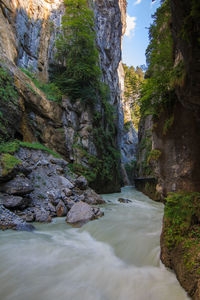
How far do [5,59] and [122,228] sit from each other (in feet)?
36.6

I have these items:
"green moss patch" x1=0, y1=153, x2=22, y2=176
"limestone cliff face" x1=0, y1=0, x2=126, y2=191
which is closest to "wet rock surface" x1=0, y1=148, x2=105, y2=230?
"green moss patch" x1=0, y1=153, x2=22, y2=176

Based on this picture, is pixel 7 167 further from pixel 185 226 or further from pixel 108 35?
pixel 108 35

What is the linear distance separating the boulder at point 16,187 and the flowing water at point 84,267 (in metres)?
1.62

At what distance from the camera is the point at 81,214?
5844 millimetres

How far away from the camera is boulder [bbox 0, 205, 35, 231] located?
4.40 m

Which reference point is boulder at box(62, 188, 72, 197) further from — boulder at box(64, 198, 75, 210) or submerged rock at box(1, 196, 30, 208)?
submerged rock at box(1, 196, 30, 208)

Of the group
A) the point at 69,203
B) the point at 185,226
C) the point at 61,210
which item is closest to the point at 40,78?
the point at 69,203

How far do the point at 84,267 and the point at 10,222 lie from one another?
9.19ft

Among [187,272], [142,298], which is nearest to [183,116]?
[187,272]

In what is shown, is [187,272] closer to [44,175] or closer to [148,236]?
[148,236]

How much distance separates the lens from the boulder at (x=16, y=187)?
5.41 metres

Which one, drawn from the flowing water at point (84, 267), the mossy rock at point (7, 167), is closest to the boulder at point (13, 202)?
the mossy rock at point (7, 167)

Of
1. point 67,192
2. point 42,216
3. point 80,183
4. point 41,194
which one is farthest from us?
point 80,183

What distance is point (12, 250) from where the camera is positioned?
337cm
